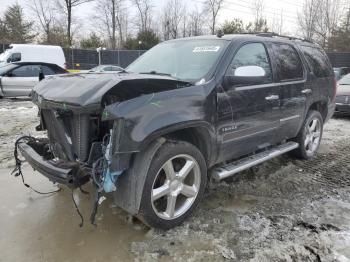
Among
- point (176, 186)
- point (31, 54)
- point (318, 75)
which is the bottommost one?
point (176, 186)

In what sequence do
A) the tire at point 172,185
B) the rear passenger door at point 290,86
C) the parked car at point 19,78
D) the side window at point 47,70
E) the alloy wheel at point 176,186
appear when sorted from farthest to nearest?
the side window at point 47,70
the parked car at point 19,78
the rear passenger door at point 290,86
the alloy wheel at point 176,186
the tire at point 172,185

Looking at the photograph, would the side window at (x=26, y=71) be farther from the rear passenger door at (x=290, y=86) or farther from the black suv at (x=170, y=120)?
the rear passenger door at (x=290, y=86)

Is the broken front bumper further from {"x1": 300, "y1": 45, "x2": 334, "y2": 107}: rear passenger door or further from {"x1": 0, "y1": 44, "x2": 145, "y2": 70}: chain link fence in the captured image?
{"x1": 0, "y1": 44, "x2": 145, "y2": 70}: chain link fence

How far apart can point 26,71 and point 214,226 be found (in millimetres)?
10952

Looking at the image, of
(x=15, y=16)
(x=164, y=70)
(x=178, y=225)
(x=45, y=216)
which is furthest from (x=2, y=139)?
(x=15, y=16)

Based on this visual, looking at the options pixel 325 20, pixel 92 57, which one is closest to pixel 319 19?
pixel 325 20

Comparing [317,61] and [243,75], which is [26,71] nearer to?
[317,61]

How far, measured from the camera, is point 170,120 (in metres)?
2.96

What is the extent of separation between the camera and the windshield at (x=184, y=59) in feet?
11.9

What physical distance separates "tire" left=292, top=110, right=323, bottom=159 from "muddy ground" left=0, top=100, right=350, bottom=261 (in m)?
0.65

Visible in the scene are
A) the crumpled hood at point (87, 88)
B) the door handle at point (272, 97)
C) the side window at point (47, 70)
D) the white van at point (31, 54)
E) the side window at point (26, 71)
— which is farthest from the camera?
the white van at point (31, 54)

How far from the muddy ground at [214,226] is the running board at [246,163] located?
409 mm

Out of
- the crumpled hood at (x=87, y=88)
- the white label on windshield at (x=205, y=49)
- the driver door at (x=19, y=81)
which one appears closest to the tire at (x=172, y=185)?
the crumpled hood at (x=87, y=88)

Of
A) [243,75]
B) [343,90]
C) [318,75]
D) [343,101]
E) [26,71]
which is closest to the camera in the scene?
[243,75]
